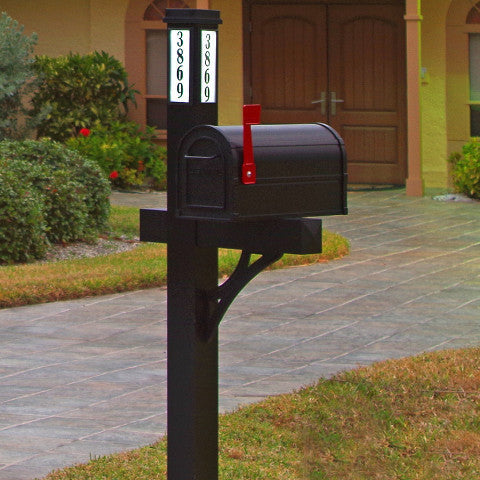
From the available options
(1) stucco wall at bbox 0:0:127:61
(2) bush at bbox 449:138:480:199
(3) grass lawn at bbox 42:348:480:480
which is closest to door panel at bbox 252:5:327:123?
(1) stucco wall at bbox 0:0:127:61

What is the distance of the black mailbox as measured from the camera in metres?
4.00

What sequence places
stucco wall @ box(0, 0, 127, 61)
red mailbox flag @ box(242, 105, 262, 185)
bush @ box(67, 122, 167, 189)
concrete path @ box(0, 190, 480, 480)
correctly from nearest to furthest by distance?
red mailbox flag @ box(242, 105, 262, 185), concrete path @ box(0, 190, 480, 480), bush @ box(67, 122, 167, 189), stucco wall @ box(0, 0, 127, 61)

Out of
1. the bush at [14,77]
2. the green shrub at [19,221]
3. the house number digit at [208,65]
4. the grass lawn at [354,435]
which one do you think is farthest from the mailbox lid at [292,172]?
the bush at [14,77]

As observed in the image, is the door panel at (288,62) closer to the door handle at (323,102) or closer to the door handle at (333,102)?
the door handle at (323,102)

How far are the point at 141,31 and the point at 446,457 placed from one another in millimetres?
13299

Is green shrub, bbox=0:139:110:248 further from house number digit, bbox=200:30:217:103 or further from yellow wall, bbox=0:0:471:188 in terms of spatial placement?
house number digit, bbox=200:30:217:103

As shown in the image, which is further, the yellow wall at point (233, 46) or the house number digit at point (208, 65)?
the yellow wall at point (233, 46)

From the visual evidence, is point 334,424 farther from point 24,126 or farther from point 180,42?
point 24,126

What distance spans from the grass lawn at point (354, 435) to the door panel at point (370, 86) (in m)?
11.0

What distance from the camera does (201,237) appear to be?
429 cm

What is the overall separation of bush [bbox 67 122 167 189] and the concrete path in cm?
523

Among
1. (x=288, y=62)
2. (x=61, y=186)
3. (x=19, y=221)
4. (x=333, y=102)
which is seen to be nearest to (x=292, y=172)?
(x=19, y=221)

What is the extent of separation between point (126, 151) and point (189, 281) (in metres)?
12.7

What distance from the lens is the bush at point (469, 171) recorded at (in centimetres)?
1573
